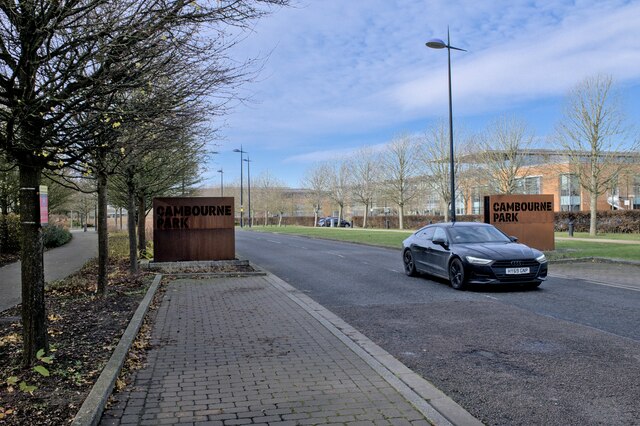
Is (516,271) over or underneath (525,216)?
underneath

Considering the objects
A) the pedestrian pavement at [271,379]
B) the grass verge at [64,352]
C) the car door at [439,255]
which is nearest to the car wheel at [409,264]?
the car door at [439,255]

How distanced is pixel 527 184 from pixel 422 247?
113ft

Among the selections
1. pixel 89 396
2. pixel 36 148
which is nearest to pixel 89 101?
pixel 36 148

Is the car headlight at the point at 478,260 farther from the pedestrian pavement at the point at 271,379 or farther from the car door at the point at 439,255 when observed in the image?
the pedestrian pavement at the point at 271,379

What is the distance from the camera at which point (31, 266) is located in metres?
4.77

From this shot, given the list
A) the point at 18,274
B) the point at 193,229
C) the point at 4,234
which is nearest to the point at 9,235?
the point at 4,234

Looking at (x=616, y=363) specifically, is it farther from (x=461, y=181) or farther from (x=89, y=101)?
(x=461, y=181)

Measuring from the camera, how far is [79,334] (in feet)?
20.1

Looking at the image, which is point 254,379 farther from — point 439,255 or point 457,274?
point 439,255

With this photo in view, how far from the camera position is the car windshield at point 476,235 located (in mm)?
10992

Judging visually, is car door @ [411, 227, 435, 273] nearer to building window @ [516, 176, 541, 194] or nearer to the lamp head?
the lamp head

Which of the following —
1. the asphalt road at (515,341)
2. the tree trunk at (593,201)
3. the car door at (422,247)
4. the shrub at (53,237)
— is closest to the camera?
the asphalt road at (515,341)

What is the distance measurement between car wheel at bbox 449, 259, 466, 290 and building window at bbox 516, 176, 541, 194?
104 ft

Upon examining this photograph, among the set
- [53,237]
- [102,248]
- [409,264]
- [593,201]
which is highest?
[593,201]
